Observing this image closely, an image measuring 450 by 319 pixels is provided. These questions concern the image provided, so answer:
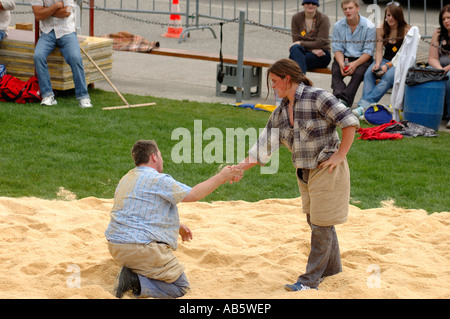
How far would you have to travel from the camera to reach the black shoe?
15.5ft

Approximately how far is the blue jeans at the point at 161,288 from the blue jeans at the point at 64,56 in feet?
19.0

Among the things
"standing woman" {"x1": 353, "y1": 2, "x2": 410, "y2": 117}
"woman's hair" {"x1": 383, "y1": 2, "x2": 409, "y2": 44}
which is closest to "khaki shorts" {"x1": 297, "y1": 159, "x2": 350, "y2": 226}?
"standing woman" {"x1": 353, "y1": 2, "x2": 410, "y2": 117}

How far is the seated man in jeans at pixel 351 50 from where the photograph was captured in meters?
10.4

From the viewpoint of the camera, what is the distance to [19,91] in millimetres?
10125

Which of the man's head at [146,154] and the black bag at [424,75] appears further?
the black bag at [424,75]

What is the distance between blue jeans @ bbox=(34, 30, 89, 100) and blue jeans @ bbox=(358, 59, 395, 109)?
3982 millimetres

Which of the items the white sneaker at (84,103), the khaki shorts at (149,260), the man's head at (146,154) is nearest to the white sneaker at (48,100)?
the white sneaker at (84,103)

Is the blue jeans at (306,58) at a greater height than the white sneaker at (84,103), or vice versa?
the blue jeans at (306,58)

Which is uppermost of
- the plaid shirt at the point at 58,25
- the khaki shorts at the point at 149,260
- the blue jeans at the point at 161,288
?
the plaid shirt at the point at 58,25

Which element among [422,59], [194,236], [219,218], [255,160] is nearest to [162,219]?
[255,160]

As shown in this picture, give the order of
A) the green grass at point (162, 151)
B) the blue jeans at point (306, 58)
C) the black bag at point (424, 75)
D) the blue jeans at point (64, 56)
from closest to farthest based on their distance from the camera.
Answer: the green grass at point (162, 151) → the black bag at point (424, 75) → the blue jeans at point (64, 56) → the blue jeans at point (306, 58)

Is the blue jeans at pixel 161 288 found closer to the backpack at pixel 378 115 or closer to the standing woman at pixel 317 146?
the standing woman at pixel 317 146

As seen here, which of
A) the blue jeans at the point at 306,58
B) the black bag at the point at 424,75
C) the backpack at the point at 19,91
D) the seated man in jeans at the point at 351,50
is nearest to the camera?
the black bag at the point at 424,75

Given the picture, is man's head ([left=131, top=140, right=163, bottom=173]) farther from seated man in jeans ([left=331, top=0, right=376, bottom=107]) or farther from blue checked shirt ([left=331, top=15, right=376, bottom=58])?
blue checked shirt ([left=331, top=15, right=376, bottom=58])
